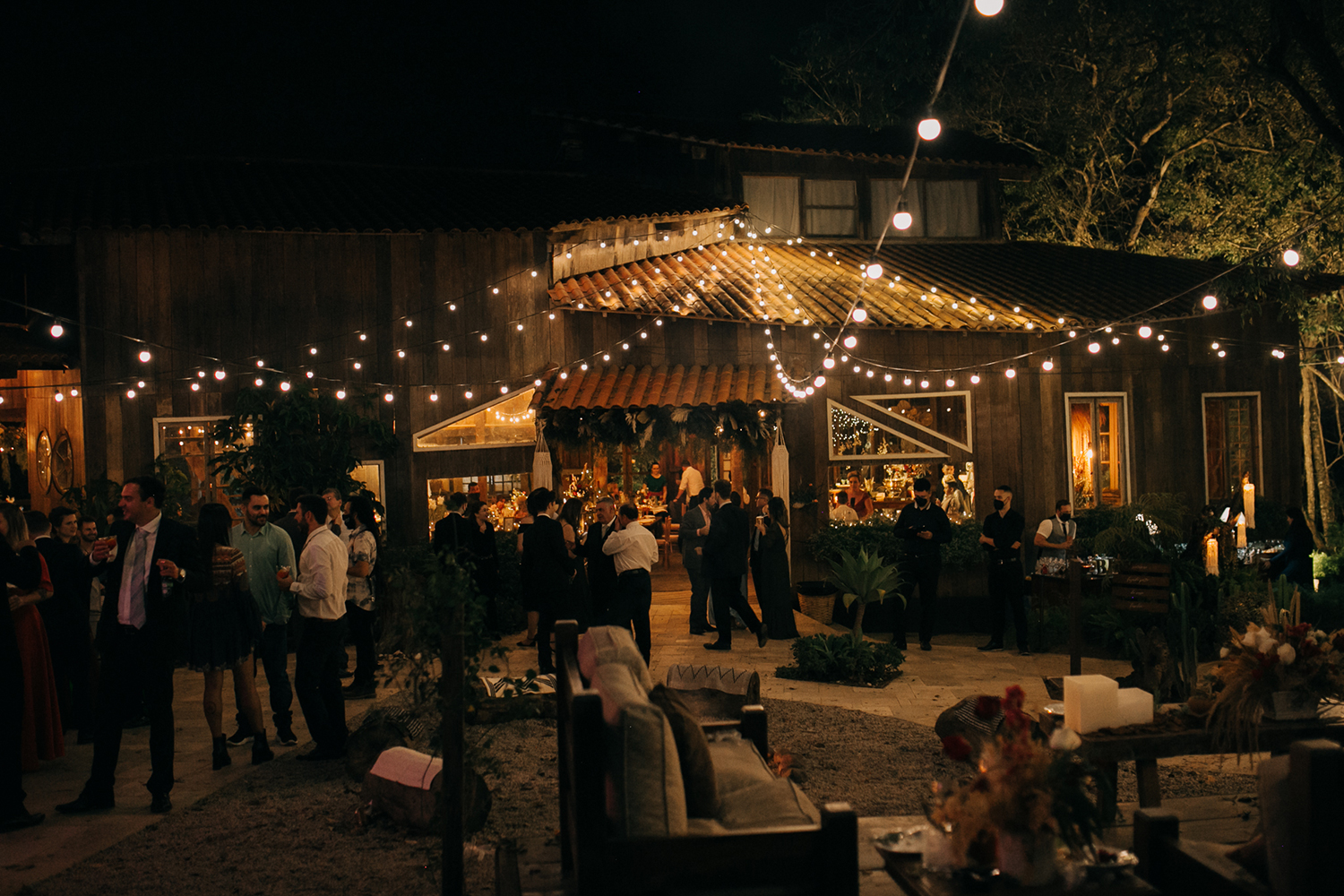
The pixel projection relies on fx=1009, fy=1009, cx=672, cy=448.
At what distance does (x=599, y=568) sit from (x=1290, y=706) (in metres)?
5.73

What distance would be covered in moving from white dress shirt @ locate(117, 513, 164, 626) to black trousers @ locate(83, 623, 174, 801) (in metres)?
0.09

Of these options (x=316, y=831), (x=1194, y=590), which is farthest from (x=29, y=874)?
(x=1194, y=590)

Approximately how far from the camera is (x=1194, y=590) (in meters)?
9.88

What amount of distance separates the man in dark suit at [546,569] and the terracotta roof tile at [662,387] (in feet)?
12.2

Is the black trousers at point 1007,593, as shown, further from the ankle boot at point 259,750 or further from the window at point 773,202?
the window at point 773,202

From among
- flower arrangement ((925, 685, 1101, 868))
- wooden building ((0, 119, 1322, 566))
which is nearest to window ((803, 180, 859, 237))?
wooden building ((0, 119, 1322, 566))

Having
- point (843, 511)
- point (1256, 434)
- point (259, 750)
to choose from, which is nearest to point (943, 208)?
point (1256, 434)

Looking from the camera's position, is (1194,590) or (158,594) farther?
(1194,590)

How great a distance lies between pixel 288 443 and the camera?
37.7 feet

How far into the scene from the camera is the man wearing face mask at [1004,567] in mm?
10430

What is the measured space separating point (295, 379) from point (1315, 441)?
18.3m

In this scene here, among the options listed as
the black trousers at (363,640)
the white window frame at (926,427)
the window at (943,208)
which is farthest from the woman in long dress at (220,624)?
the window at (943,208)

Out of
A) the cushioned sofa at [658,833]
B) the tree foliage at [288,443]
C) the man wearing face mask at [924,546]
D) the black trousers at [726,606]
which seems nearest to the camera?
the cushioned sofa at [658,833]

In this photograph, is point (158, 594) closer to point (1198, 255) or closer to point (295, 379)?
point (295, 379)
